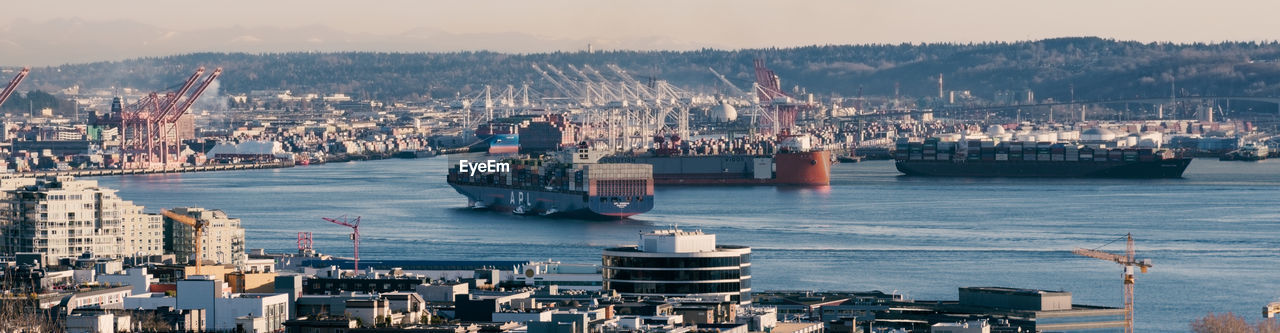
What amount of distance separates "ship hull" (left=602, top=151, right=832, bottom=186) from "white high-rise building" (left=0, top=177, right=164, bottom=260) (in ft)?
110

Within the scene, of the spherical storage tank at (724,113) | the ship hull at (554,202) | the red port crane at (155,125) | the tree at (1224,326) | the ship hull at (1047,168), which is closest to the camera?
the tree at (1224,326)

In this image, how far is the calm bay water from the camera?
27.0 m

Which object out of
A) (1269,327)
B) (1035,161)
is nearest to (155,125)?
(1035,161)

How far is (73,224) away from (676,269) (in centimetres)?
897

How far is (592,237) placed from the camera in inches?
1427

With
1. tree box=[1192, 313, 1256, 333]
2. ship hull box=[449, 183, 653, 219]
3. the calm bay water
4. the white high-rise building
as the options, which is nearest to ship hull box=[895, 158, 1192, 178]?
the calm bay water

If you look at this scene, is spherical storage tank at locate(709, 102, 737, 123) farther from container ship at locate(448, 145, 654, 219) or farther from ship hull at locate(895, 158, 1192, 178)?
container ship at locate(448, 145, 654, 219)

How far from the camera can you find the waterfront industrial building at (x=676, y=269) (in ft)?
64.9

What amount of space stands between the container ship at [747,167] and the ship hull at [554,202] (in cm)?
1265

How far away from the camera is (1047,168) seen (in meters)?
65.4

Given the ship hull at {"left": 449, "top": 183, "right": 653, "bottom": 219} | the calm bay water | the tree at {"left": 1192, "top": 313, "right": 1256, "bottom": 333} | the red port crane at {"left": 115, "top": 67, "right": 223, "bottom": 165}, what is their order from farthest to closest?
1. the red port crane at {"left": 115, "top": 67, "right": 223, "bottom": 165}
2. the ship hull at {"left": 449, "top": 183, "right": 653, "bottom": 219}
3. the calm bay water
4. the tree at {"left": 1192, "top": 313, "right": 1256, "bottom": 333}

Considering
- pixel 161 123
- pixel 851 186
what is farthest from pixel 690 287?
pixel 161 123

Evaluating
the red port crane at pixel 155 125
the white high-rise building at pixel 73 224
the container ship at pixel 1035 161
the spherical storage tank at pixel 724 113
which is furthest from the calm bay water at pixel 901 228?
the spherical storage tank at pixel 724 113

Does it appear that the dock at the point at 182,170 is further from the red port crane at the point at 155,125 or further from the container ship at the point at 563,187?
the container ship at the point at 563,187
